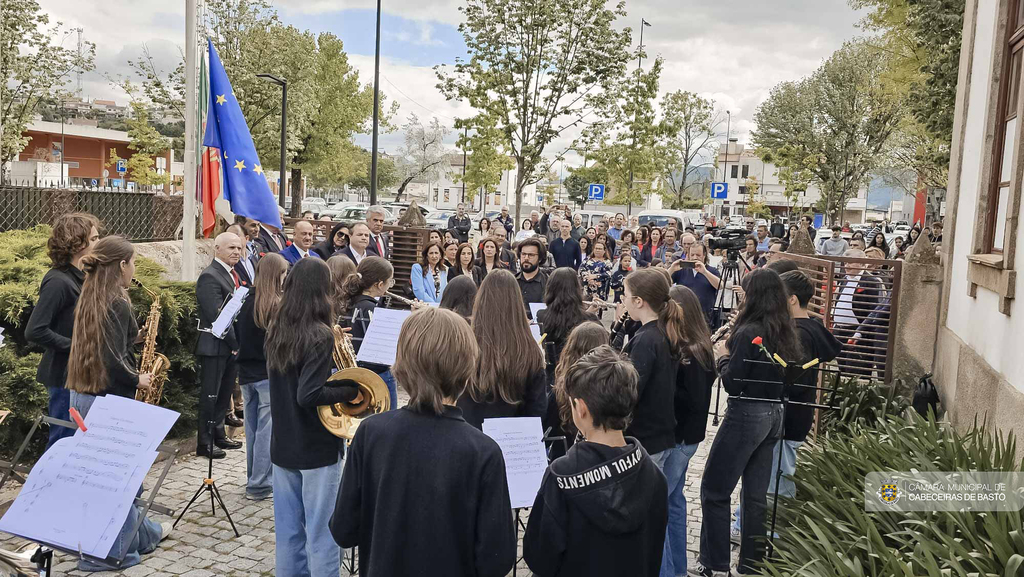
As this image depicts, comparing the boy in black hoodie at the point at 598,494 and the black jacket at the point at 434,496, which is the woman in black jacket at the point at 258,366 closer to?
the black jacket at the point at 434,496

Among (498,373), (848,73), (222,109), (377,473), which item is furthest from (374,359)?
(848,73)

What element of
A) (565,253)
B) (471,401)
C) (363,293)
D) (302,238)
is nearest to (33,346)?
(363,293)

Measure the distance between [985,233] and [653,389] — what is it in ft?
15.3

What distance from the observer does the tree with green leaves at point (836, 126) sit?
111 ft

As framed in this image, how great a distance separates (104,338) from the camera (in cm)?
487

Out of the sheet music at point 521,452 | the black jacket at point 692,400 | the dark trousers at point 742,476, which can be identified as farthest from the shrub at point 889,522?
the sheet music at point 521,452

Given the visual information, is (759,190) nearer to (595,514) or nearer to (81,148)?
(81,148)

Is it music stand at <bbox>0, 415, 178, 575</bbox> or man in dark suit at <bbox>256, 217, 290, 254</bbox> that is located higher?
man in dark suit at <bbox>256, 217, 290, 254</bbox>

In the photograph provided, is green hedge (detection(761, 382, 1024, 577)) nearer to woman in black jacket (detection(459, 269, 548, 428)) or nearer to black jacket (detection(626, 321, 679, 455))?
black jacket (detection(626, 321, 679, 455))

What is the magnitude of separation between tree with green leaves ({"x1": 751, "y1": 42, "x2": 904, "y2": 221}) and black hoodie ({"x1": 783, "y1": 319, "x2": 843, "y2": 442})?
28.8 meters

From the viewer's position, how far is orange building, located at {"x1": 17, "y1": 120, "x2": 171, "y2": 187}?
5434 centimetres

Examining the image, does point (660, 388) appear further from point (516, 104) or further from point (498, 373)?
point (516, 104)

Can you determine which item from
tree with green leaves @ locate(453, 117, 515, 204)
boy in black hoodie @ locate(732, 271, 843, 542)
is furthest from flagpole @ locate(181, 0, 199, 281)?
tree with green leaves @ locate(453, 117, 515, 204)

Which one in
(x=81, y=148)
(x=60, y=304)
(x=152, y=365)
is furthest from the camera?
(x=81, y=148)
